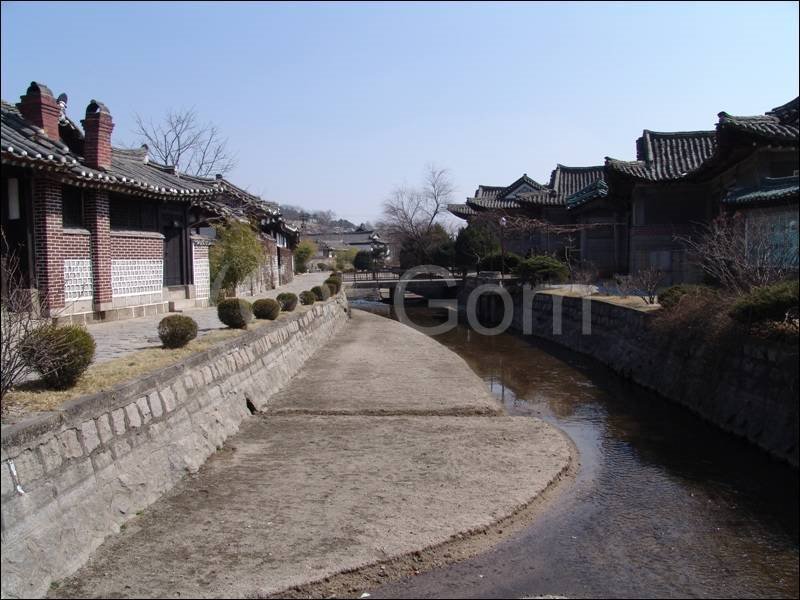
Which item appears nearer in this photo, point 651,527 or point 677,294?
point 651,527

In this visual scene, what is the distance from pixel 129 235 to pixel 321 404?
7.54m

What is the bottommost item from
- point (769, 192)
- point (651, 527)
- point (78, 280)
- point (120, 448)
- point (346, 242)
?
point (651, 527)

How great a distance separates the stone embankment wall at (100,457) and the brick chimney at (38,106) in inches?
275

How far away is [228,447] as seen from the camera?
372 inches

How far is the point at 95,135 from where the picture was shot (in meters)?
15.0

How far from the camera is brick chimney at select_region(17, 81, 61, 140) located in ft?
44.8

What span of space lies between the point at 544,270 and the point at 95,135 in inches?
802

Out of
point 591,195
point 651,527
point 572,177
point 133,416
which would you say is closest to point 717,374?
point 651,527

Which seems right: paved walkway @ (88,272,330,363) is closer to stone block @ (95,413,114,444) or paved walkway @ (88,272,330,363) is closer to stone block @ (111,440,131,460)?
stone block @ (111,440,131,460)

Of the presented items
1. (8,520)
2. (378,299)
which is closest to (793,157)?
(8,520)

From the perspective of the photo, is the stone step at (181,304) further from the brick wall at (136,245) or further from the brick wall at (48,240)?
the brick wall at (48,240)


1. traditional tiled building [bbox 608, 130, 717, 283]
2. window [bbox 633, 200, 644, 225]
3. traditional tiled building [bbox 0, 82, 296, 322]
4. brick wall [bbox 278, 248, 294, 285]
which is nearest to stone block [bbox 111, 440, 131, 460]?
traditional tiled building [bbox 0, 82, 296, 322]

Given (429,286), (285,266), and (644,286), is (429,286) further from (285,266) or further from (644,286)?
(644,286)

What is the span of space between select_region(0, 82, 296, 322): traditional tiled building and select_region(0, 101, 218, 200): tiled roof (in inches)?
1.2
